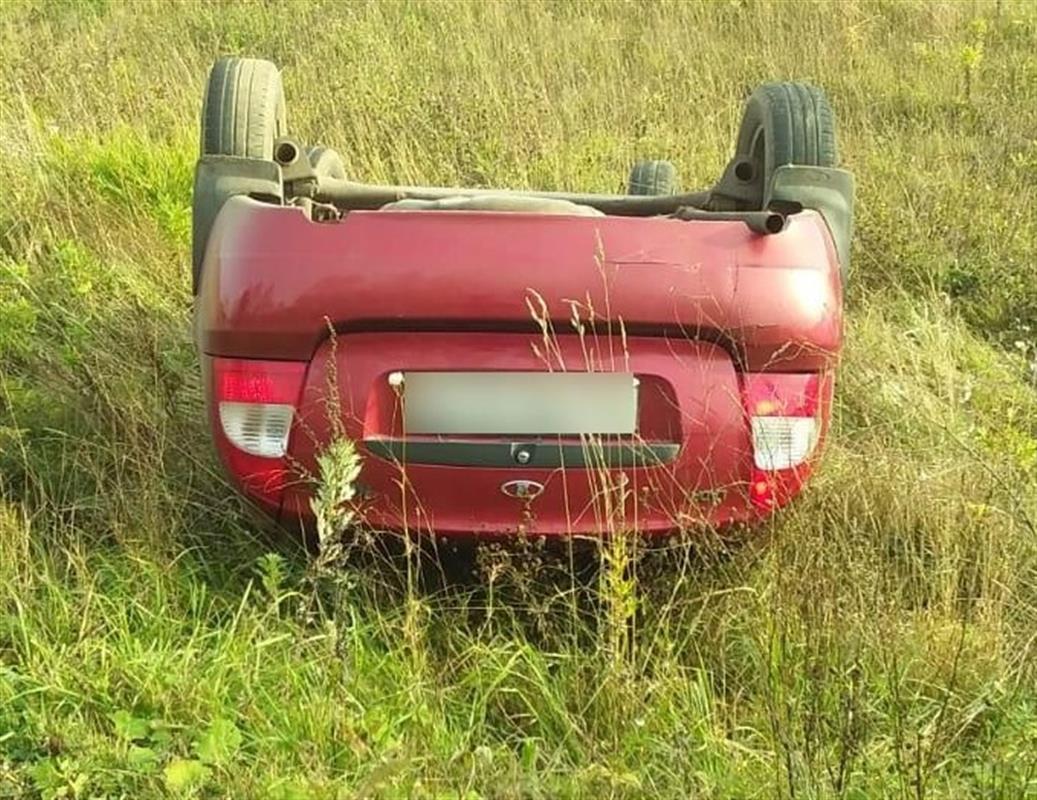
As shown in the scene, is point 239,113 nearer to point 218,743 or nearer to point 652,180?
point 218,743

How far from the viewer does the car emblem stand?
2.41 m

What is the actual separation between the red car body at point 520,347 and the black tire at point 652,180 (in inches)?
99.4

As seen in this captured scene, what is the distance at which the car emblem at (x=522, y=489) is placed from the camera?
7.90 feet

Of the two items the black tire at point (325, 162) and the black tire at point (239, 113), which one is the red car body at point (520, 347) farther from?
the black tire at point (325, 162)

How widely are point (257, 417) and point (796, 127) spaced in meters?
1.63

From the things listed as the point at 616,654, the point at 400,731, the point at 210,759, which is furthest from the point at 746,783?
the point at 210,759

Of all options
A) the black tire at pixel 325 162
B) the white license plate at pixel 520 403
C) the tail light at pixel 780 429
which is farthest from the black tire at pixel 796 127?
the black tire at pixel 325 162

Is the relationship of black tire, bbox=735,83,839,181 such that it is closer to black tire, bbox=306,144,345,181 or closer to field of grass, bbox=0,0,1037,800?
field of grass, bbox=0,0,1037,800

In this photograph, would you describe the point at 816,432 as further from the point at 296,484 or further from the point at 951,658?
the point at 296,484

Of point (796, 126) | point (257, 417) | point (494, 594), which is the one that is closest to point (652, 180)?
point (796, 126)

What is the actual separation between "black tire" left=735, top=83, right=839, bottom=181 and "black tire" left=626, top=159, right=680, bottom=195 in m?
1.50

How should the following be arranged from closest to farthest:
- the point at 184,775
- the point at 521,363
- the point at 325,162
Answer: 1. the point at 184,775
2. the point at 521,363
3. the point at 325,162

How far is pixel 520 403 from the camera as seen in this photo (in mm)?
2408

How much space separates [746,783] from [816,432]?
0.75 m
